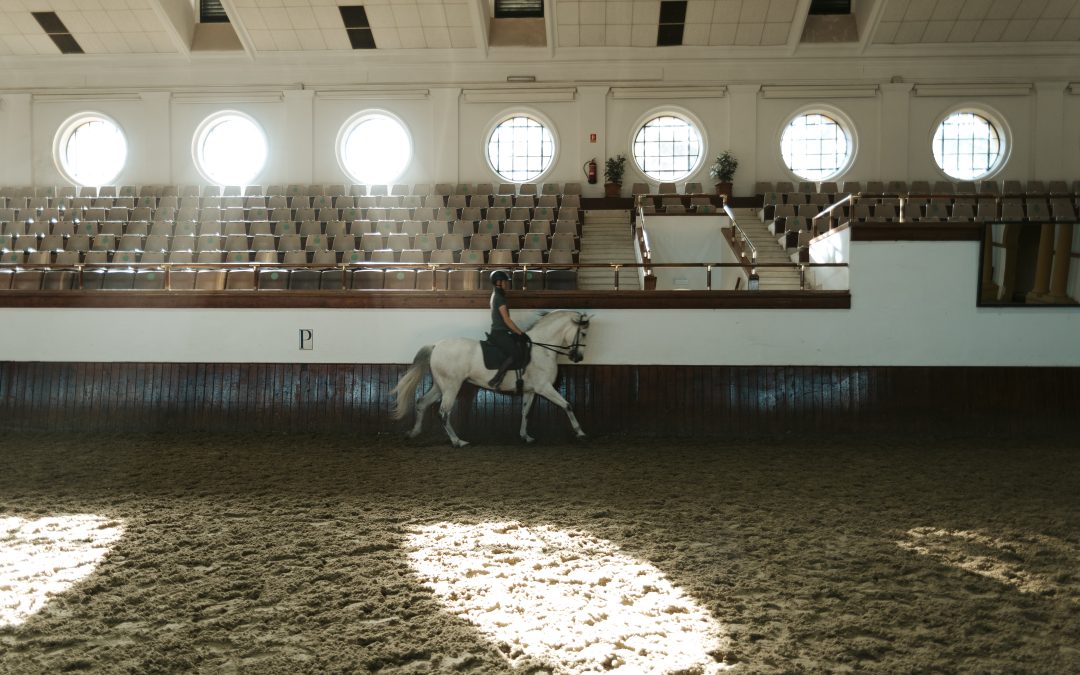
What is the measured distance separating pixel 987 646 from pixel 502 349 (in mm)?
5113

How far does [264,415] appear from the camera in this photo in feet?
27.6

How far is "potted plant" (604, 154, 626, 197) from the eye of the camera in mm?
16047

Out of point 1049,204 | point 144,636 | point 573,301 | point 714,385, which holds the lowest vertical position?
point 144,636


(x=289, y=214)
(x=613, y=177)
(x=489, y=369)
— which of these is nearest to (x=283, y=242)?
(x=289, y=214)

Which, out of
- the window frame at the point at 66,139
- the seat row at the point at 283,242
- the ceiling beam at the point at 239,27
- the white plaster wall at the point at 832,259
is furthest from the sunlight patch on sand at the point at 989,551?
the window frame at the point at 66,139

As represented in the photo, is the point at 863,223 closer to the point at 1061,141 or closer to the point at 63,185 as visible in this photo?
the point at 1061,141

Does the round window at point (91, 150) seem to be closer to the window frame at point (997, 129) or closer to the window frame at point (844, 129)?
the window frame at point (844, 129)

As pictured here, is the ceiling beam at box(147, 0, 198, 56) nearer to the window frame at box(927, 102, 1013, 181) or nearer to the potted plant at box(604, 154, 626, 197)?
the potted plant at box(604, 154, 626, 197)

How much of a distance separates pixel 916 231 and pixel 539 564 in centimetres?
626

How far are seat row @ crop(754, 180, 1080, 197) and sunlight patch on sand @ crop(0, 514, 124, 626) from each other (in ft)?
44.8

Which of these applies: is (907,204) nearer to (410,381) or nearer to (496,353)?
(496,353)

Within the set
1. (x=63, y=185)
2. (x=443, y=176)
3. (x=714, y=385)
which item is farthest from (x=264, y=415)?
(x=63, y=185)

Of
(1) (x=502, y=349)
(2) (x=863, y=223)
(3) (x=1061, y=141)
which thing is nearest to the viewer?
(1) (x=502, y=349)

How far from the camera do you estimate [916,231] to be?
8.15 metres
